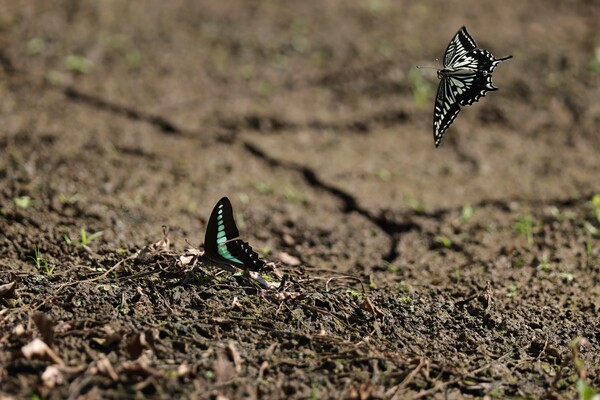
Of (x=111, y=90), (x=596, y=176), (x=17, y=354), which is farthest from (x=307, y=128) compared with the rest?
(x=17, y=354)

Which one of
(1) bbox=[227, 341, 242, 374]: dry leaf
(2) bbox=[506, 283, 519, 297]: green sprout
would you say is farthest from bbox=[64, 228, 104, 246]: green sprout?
(2) bbox=[506, 283, 519, 297]: green sprout

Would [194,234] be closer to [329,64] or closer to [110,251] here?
[110,251]

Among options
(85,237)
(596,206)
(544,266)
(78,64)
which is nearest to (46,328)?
(85,237)

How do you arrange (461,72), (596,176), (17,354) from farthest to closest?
(596,176), (461,72), (17,354)

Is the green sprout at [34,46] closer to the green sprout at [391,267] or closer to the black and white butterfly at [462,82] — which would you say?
the green sprout at [391,267]

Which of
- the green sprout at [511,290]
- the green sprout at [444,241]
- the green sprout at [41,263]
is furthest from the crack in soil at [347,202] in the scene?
the green sprout at [41,263]

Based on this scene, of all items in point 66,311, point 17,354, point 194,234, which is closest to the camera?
point 17,354
